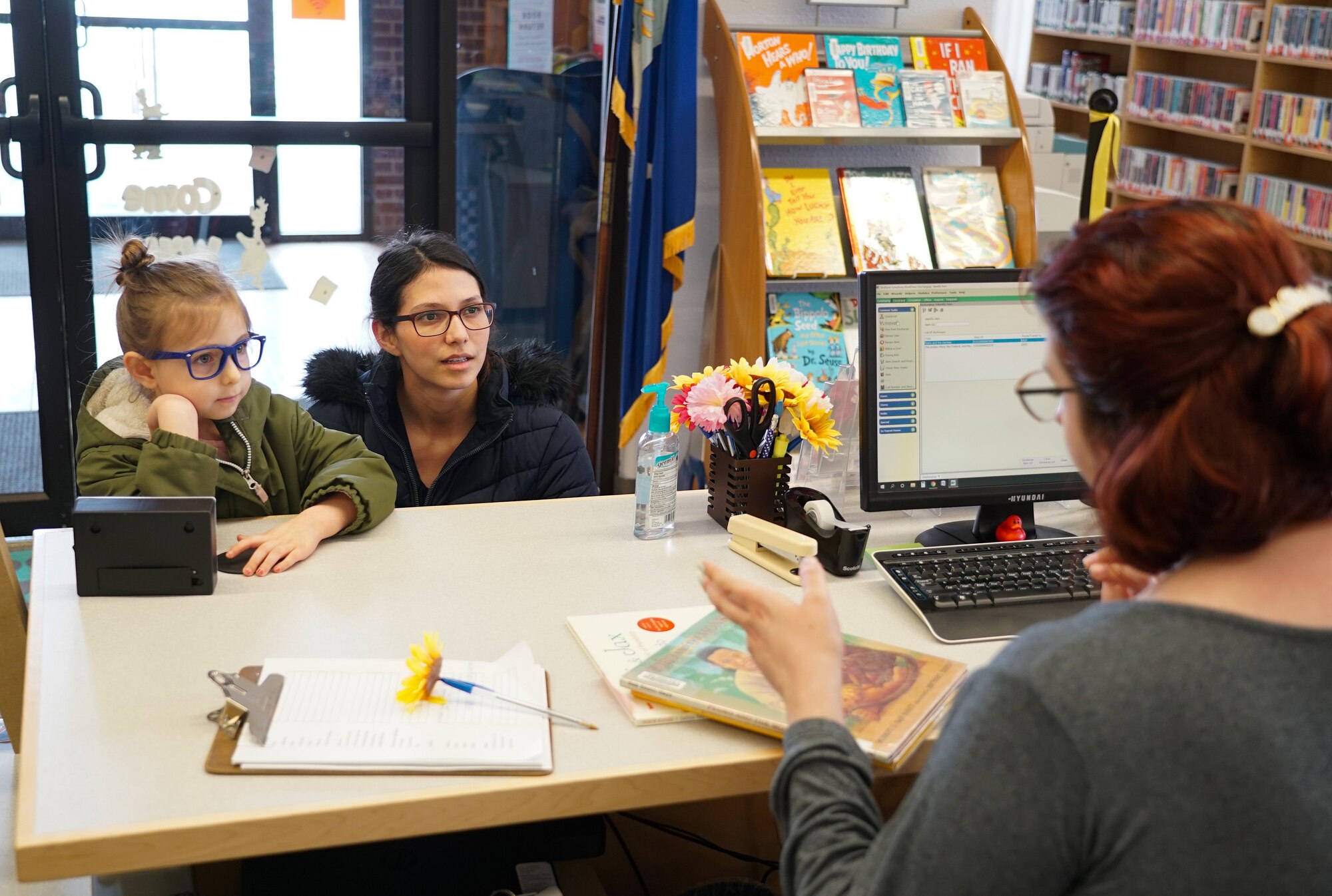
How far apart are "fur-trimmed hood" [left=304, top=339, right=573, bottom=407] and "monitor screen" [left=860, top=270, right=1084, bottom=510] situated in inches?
30.1

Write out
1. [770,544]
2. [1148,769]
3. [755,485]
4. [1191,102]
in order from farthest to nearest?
[1191,102]
[755,485]
[770,544]
[1148,769]

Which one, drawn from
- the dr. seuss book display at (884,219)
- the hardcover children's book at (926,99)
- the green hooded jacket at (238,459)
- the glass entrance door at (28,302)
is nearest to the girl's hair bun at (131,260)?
the green hooded jacket at (238,459)

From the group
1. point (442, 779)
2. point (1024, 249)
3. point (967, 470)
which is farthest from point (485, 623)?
point (1024, 249)

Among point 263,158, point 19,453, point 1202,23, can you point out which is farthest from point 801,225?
point 1202,23

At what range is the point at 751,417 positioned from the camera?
184cm

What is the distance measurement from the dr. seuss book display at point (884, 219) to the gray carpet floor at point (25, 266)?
5.58 feet

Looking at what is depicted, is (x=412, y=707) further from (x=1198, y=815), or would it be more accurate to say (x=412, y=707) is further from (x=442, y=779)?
(x=1198, y=815)

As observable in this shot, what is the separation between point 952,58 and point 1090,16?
335cm

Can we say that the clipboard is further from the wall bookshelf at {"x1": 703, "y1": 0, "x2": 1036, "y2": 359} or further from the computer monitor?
the wall bookshelf at {"x1": 703, "y1": 0, "x2": 1036, "y2": 359}

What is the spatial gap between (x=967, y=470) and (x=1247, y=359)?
3.34 ft

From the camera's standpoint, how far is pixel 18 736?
161cm

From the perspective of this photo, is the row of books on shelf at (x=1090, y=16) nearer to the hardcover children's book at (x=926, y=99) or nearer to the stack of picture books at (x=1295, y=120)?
the stack of picture books at (x=1295, y=120)

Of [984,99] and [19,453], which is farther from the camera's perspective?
[19,453]

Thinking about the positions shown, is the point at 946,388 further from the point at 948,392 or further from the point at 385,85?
the point at 385,85
